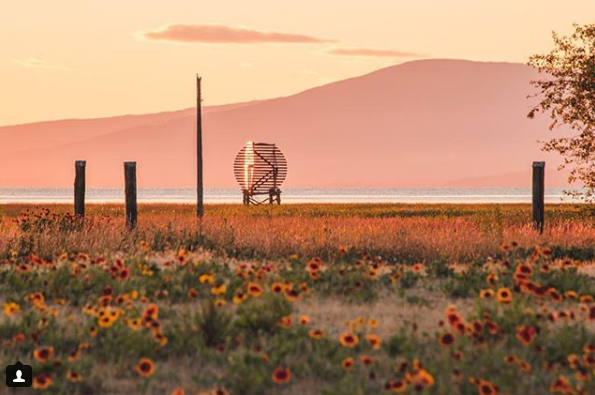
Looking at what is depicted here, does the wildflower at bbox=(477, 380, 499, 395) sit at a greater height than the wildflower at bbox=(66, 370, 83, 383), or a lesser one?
greater

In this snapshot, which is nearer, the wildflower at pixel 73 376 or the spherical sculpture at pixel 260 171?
the wildflower at pixel 73 376

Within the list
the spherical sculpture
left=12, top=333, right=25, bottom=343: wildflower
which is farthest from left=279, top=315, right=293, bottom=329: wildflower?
Result: the spherical sculpture

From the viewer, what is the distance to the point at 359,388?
7.21m

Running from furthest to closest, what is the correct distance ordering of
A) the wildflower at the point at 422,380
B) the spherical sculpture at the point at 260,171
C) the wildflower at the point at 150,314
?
the spherical sculpture at the point at 260,171, the wildflower at the point at 150,314, the wildflower at the point at 422,380

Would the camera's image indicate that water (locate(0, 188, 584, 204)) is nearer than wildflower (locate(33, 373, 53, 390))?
No

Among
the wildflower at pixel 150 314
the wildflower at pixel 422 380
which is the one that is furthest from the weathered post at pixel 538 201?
the wildflower at pixel 422 380

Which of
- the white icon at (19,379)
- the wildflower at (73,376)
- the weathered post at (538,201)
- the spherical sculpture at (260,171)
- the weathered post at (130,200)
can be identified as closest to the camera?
the wildflower at (73,376)

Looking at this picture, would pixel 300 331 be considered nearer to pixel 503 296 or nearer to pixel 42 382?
pixel 503 296

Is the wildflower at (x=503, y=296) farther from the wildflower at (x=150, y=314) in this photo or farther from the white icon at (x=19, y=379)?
the white icon at (x=19, y=379)


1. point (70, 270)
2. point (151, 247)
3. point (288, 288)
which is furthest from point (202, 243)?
point (288, 288)

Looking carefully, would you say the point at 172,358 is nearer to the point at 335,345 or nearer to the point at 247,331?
the point at 247,331

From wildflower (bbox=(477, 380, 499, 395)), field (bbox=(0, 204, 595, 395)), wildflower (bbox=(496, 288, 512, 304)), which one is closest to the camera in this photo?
wildflower (bbox=(477, 380, 499, 395))

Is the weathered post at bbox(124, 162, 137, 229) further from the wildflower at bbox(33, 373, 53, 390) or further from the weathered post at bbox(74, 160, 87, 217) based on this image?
the wildflower at bbox(33, 373, 53, 390)

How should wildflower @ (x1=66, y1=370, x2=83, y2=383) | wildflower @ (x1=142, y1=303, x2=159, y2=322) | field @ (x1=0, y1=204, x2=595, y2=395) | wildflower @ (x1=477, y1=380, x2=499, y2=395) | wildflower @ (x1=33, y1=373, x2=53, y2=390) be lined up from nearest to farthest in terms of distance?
wildflower @ (x1=477, y1=380, x2=499, y2=395) < wildflower @ (x1=33, y1=373, x2=53, y2=390) < wildflower @ (x1=66, y1=370, x2=83, y2=383) < field @ (x1=0, y1=204, x2=595, y2=395) < wildflower @ (x1=142, y1=303, x2=159, y2=322)
